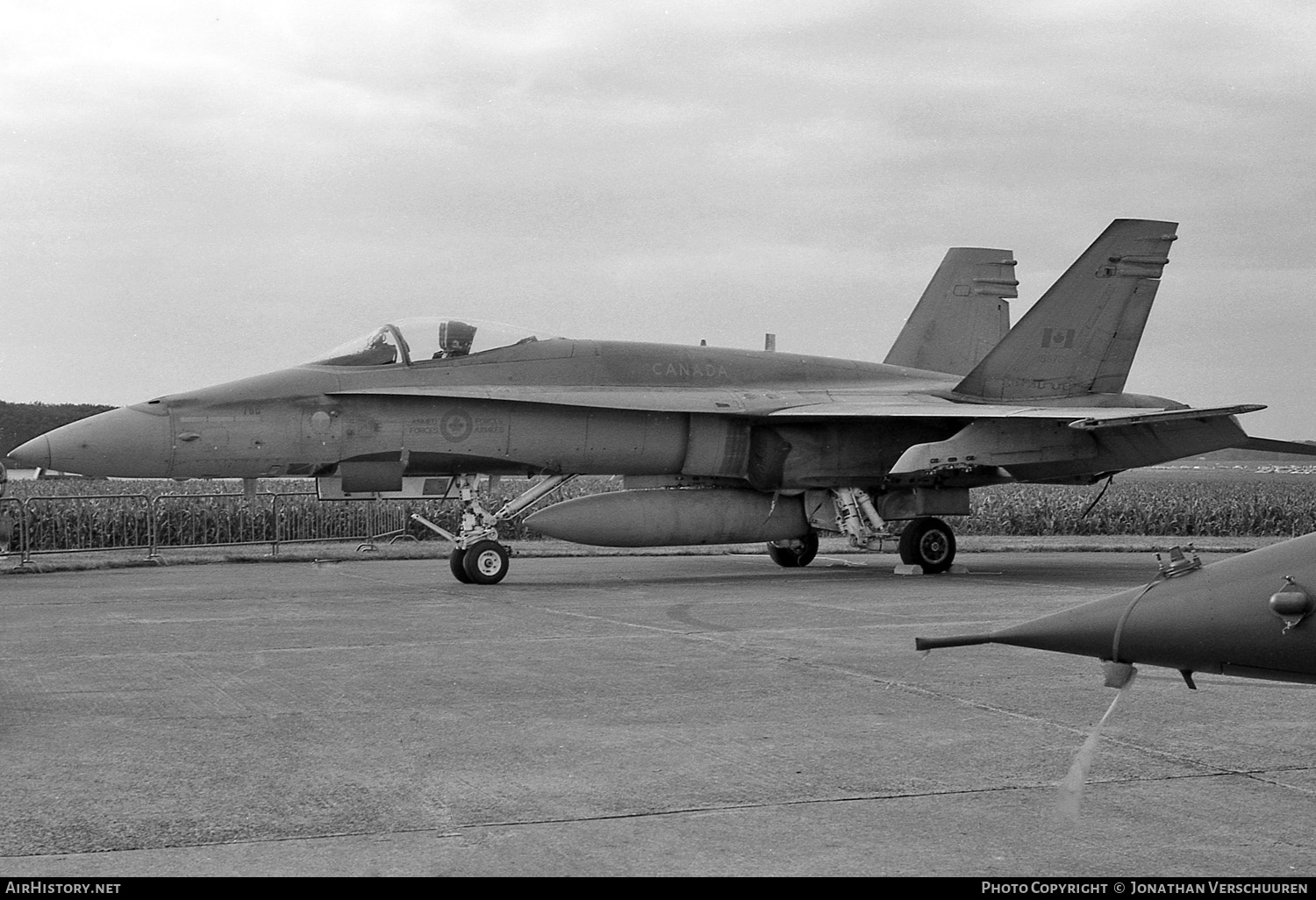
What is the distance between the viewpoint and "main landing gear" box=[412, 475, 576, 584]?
47.5ft

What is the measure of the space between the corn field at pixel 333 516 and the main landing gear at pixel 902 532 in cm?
421

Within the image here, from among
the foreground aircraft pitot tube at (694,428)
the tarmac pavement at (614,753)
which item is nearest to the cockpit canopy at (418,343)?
the foreground aircraft pitot tube at (694,428)

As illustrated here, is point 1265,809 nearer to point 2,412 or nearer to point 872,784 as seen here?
point 872,784

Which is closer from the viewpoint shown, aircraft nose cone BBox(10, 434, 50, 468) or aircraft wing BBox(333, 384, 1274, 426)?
aircraft nose cone BBox(10, 434, 50, 468)

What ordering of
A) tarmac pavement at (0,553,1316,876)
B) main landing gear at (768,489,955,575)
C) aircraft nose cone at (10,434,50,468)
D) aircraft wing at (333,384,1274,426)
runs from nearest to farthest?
tarmac pavement at (0,553,1316,876)
aircraft nose cone at (10,434,50,468)
aircraft wing at (333,384,1274,426)
main landing gear at (768,489,955,575)

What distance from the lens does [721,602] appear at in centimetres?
1248

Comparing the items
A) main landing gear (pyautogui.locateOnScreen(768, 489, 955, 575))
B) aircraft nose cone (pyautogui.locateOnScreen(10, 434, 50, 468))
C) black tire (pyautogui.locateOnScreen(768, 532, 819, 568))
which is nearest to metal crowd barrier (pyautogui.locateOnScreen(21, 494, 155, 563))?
aircraft nose cone (pyautogui.locateOnScreen(10, 434, 50, 468))

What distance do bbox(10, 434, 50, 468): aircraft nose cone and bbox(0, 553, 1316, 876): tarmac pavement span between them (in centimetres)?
237

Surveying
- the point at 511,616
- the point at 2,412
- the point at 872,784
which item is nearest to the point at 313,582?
the point at 511,616

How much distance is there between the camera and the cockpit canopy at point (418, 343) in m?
14.5

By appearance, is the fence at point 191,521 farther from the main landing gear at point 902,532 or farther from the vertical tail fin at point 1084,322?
the vertical tail fin at point 1084,322

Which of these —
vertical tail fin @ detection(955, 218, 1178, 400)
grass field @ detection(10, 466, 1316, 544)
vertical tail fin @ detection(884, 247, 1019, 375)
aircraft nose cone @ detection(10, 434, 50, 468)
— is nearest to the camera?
aircraft nose cone @ detection(10, 434, 50, 468)

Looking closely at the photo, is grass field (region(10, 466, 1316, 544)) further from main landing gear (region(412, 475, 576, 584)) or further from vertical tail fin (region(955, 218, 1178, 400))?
vertical tail fin (region(955, 218, 1178, 400))

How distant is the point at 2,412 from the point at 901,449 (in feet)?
116
